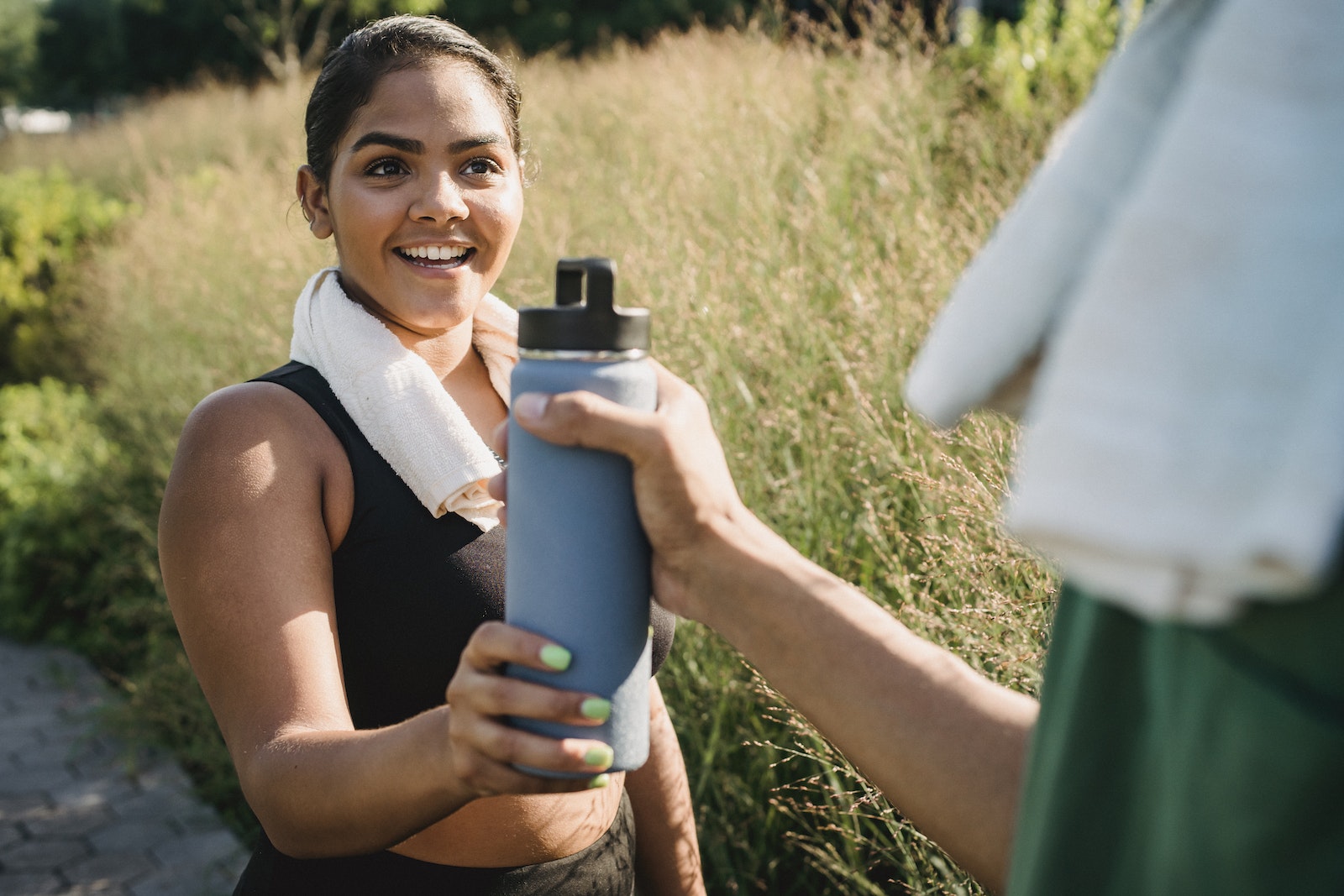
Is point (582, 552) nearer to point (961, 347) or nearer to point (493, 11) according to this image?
point (961, 347)

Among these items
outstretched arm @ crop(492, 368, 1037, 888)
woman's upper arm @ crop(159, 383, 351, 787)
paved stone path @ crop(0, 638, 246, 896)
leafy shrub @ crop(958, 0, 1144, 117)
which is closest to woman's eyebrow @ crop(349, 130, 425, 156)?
woman's upper arm @ crop(159, 383, 351, 787)

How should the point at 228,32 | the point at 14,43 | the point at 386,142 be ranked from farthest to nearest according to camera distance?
1. the point at 14,43
2. the point at 228,32
3. the point at 386,142

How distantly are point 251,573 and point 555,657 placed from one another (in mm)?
603

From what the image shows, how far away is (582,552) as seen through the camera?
3.14ft

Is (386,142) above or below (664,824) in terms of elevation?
above

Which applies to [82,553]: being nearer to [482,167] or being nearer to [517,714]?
[482,167]

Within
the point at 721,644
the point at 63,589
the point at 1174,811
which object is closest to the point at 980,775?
the point at 1174,811

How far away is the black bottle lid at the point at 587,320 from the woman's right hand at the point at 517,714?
26 cm

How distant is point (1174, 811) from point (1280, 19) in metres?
0.46

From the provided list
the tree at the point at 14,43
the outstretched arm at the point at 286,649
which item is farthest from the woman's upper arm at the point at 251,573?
the tree at the point at 14,43

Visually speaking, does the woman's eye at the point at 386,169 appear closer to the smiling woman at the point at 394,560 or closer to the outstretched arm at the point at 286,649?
the smiling woman at the point at 394,560

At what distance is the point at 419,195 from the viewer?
1.82m

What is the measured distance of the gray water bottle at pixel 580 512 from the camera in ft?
3.06

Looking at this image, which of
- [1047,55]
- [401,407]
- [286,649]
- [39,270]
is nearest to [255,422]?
[401,407]
